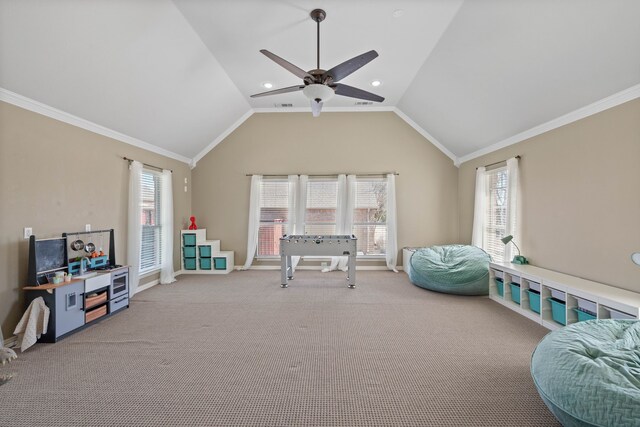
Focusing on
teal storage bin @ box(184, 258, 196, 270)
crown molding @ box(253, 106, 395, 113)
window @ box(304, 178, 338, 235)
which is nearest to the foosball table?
window @ box(304, 178, 338, 235)

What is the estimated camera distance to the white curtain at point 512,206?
13.1 feet

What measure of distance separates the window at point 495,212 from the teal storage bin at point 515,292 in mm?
1132

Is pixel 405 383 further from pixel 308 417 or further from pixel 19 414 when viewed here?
pixel 19 414

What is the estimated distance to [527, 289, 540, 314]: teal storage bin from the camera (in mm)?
3119

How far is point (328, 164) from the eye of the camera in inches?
232

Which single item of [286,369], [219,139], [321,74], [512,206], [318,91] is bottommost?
[286,369]

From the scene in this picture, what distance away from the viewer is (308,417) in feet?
5.57

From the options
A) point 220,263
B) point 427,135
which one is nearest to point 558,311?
point 427,135

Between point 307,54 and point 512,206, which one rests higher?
point 307,54

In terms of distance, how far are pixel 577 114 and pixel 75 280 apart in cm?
594

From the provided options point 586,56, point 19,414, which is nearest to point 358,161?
point 586,56

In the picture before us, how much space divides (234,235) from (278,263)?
1182mm

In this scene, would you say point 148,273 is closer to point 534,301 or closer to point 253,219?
point 253,219

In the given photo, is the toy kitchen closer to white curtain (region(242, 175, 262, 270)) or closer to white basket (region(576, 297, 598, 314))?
white curtain (region(242, 175, 262, 270))
